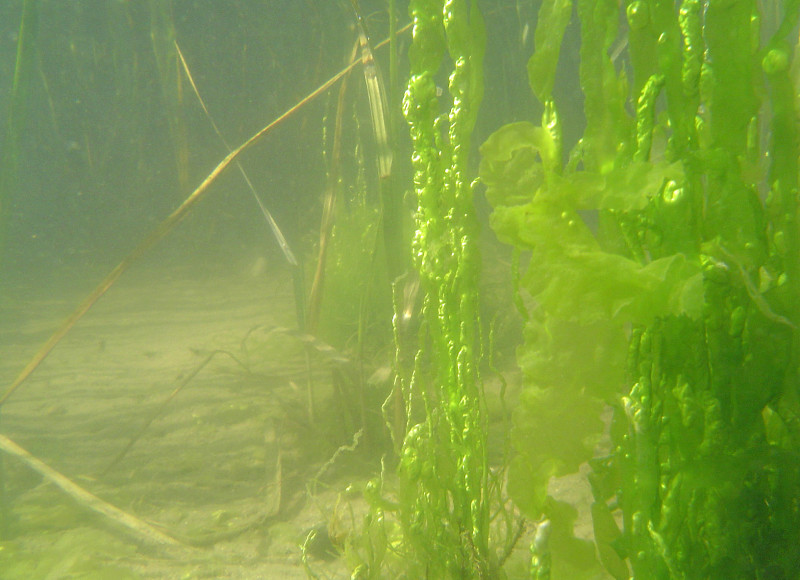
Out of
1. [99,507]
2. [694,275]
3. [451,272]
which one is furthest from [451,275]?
[99,507]

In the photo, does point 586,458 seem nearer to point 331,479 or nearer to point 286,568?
point 286,568

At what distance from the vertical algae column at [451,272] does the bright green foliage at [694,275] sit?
1.31 ft

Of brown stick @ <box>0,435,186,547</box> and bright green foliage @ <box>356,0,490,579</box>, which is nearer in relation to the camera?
bright green foliage @ <box>356,0,490,579</box>

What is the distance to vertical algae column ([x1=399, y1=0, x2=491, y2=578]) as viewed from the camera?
164 cm

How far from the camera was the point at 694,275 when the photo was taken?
98 centimetres

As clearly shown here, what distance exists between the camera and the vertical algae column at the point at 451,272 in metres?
1.64

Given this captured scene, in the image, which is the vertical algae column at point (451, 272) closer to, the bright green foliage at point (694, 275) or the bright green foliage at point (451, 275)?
the bright green foliage at point (451, 275)

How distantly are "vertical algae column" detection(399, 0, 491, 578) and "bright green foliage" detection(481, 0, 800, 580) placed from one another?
40 centimetres

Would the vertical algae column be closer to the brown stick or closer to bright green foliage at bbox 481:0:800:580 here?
bright green foliage at bbox 481:0:800:580

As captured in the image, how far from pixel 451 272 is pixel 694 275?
83 centimetres

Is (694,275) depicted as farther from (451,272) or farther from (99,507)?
(99,507)

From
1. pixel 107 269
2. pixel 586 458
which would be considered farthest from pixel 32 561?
pixel 107 269

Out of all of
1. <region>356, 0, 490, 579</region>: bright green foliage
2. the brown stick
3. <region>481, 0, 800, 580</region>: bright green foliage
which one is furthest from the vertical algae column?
the brown stick

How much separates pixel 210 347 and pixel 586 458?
543 centimetres
